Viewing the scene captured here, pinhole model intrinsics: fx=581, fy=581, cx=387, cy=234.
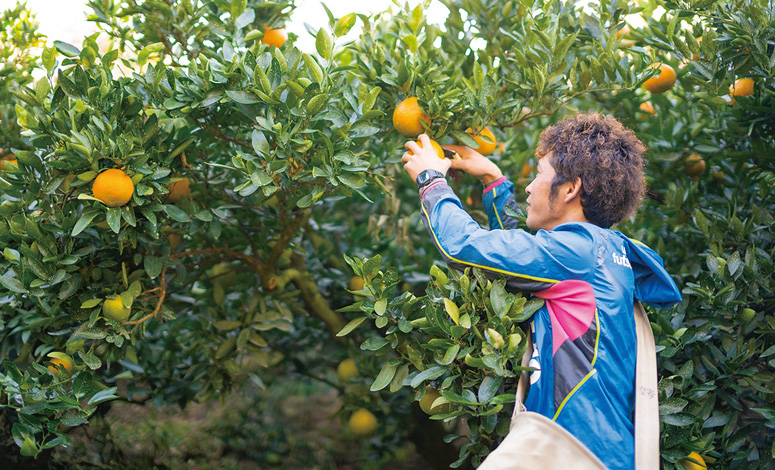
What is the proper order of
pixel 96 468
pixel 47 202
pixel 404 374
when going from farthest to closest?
pixel 96 468 < pixel 47 202 < pixel 404 374

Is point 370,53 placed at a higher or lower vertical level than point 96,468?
higher

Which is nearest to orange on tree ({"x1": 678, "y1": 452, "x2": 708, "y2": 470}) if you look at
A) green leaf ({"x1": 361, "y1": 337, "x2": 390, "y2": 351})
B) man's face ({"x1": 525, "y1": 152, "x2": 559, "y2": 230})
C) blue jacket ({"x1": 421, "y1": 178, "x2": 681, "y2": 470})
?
blue jacket ({"x1": 421, "y1": 178, "x2": 681, "y2": 470})

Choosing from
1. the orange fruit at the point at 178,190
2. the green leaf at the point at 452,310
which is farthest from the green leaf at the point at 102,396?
the green leaf at the point at 452,310

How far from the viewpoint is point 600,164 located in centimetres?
135

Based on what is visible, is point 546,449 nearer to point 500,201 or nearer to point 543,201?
point 543,201

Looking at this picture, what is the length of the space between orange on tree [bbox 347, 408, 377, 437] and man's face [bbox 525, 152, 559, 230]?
1.37 metres

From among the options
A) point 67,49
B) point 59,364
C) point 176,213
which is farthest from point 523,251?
point 67,49

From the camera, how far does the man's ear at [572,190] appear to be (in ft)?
4.49

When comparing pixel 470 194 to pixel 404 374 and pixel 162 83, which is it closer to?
pixel 404 374

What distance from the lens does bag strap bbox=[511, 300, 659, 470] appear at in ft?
3.92

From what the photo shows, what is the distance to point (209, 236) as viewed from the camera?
209cm

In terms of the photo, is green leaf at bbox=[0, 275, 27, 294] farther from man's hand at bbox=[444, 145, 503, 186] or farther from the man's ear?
the man's ear

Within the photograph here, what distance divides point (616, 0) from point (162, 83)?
136cm

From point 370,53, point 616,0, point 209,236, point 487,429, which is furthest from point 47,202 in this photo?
point 616,0
